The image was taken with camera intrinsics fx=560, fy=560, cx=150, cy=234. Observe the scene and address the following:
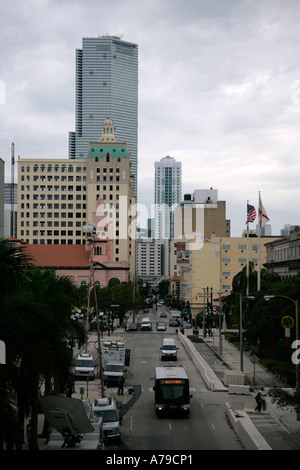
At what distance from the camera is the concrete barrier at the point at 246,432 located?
2110 cm

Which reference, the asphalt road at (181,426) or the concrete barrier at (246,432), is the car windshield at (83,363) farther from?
the concrete barrier at (246,432)

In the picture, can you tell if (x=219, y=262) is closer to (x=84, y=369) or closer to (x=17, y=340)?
(x=84, y=369)

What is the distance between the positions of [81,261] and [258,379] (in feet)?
256

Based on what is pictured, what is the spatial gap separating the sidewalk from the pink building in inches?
1796

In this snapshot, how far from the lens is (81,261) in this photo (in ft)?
383

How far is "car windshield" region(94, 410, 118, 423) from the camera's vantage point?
25109 millimetres

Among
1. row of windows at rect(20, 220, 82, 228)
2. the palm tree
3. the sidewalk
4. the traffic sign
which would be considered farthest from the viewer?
row of windows at rect(20, 220, 82, 228)

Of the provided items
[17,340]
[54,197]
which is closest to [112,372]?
[17,340]

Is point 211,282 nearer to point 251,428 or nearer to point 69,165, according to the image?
point 69,165

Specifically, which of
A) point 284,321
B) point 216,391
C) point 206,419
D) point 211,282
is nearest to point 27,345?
point 206,419

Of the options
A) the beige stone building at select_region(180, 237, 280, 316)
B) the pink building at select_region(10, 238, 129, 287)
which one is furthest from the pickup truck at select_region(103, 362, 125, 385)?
the pink building at select_region(10, 238, 129, 287)

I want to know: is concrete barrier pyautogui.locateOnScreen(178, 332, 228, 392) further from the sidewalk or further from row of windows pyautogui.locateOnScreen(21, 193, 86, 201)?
row of windows pyautogui.locateOnScreen(21, 193, 86, 201)

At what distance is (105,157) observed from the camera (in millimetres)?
157125

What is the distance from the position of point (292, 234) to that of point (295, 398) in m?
45.4
